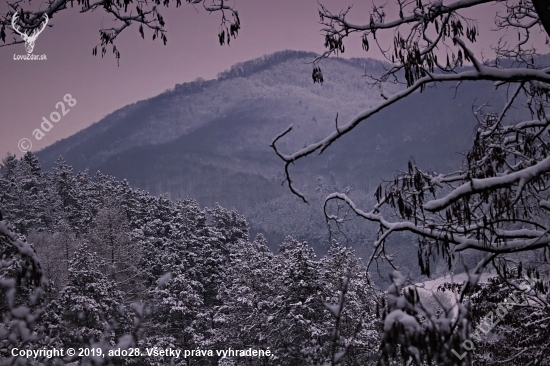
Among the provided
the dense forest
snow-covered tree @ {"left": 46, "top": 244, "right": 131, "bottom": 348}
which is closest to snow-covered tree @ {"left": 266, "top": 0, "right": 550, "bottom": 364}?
the dense forest

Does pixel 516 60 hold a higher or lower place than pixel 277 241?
higher

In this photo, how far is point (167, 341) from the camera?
804 inches

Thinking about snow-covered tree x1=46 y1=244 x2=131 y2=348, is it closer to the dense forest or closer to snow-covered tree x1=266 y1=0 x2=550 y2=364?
the dense forest

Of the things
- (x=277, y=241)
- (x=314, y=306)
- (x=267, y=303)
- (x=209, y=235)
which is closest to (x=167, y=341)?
(x=267, y=303)

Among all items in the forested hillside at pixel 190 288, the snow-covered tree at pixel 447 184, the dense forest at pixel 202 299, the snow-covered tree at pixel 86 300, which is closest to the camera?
the snow-covered tree at pixel 447 184

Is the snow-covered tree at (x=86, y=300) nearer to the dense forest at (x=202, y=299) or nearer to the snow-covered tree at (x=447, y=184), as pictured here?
the dense forest at (x=202, y=299)

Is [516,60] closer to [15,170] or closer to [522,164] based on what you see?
[522,164]

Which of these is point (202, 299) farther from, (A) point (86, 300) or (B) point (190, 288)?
(A) point (86, 300)

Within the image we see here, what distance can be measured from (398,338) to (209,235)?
28.6 meters

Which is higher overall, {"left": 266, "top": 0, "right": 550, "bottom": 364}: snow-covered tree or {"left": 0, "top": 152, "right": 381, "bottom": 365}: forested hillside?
{"left": 266, "top": 0, "right": 550, "bottom": 364}: snow-covered tree

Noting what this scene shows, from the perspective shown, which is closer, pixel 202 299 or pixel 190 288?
pixel 190 288

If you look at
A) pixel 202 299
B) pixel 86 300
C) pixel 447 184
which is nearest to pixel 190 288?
pixel 202 299

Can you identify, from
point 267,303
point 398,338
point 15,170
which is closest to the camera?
point 398,338

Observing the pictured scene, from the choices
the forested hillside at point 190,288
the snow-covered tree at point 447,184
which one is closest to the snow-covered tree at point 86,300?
the forested hillside at point 190,288
